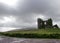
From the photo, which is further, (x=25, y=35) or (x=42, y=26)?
(x=42, y=26)

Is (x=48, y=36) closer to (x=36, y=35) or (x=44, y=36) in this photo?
(x=44, y=36)

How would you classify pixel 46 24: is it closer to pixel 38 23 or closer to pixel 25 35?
pixel 38 23

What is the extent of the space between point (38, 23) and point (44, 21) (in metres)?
3.10

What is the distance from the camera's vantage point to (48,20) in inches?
2689

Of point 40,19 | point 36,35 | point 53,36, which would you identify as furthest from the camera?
point 40,19

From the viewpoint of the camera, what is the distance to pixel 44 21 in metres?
69.7

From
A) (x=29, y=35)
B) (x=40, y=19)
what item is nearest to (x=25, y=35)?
(x=29, y=35)

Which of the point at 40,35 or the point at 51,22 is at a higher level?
the point at 51,22

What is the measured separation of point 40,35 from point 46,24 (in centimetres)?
3381

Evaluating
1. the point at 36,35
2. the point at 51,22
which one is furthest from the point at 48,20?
the point at 36,35

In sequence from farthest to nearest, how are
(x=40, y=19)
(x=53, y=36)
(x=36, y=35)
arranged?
(x=40, y=19) → (x=36, y=35) → (x=53, y=36)

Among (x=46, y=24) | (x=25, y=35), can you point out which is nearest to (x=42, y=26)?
(x=46, y=24)

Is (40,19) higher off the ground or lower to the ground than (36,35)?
higher

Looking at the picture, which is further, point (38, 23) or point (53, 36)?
point (38, 23)
